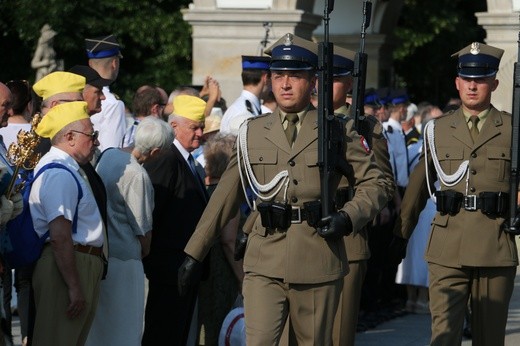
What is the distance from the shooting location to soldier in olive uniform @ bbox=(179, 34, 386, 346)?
758 centimetres

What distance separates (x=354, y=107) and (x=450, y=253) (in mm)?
1249

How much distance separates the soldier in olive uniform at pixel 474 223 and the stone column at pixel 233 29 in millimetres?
9095

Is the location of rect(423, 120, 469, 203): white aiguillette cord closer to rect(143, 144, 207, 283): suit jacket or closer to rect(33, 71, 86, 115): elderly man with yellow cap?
rect(143, 144, 207, 283): suit jacket

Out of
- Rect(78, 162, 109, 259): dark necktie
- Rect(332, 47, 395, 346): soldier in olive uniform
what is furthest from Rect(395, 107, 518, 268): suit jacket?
Rect(78, 162, 109, 259): dark necktie

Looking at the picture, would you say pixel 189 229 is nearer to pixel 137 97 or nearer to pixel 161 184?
pixel 161 184

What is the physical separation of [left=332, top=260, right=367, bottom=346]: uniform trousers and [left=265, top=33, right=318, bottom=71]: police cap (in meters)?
1.91

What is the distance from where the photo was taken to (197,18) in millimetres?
18484

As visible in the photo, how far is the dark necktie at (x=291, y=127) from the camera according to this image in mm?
7800

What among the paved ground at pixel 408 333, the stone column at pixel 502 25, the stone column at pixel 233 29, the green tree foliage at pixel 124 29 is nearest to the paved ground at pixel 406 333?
the paved ground at pixel 408 333

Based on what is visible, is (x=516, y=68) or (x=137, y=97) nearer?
(x=516, y=68)

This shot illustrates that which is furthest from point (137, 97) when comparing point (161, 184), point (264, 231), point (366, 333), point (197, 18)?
point (197, 18)

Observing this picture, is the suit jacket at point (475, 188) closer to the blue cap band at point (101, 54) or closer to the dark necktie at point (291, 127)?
the dark necktie at point (291, 127)

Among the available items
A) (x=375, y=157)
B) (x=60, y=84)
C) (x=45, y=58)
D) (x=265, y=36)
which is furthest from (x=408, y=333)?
(x=45, y=58)

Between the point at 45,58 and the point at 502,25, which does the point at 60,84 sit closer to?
the point at 502,25
